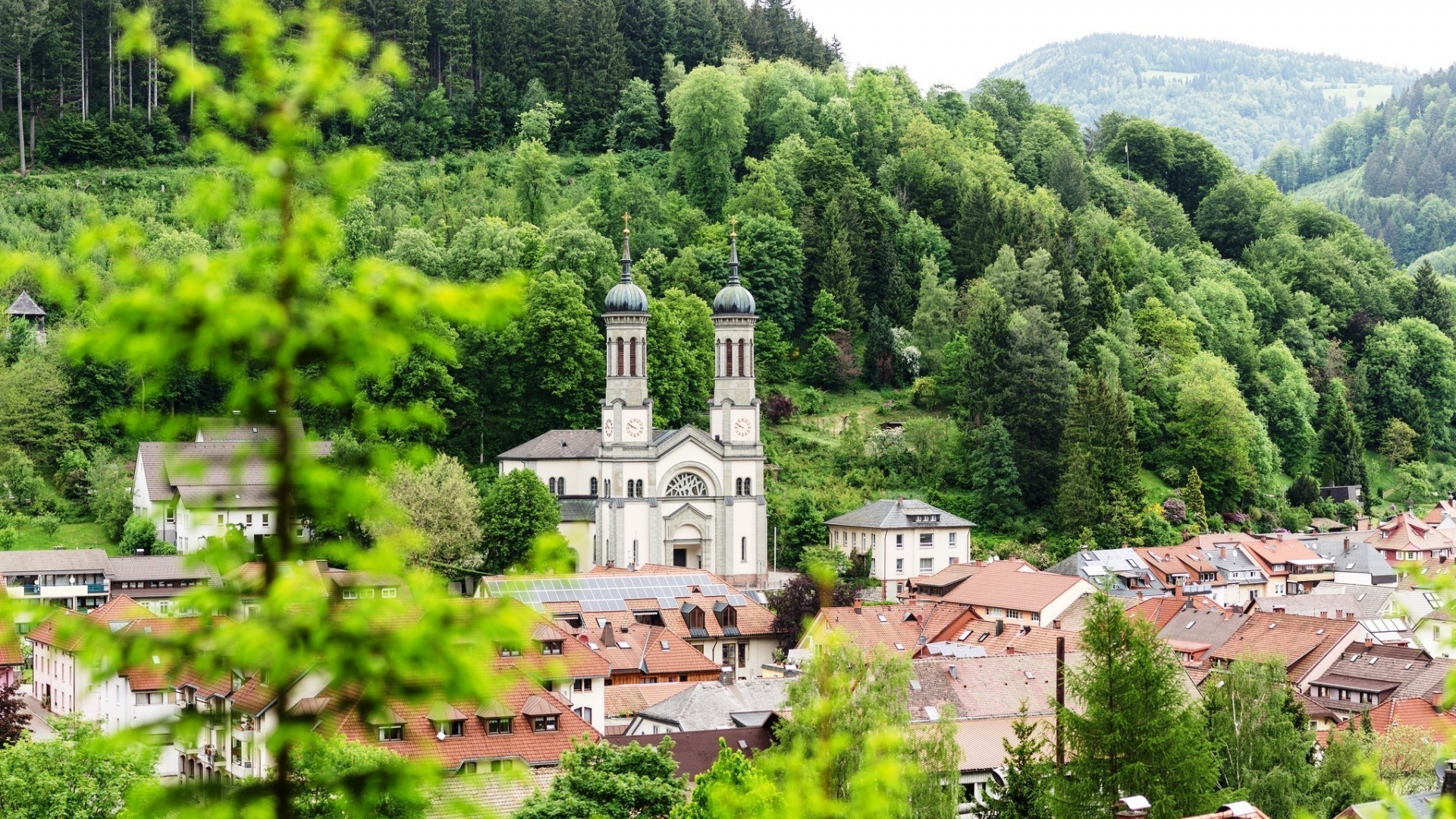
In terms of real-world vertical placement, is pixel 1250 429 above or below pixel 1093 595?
above

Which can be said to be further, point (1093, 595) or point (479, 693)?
point (1093, 595)

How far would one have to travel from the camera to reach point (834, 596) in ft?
224

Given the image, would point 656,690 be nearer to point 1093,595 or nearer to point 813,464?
point 1093,595

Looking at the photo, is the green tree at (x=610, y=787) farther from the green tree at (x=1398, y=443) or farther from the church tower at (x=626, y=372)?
the green tree at (x=1398, y=443)

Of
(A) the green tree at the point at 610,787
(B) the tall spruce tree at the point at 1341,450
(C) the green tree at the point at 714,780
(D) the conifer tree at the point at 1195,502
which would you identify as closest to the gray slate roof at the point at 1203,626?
(D) the conifer tree at the point at 1195,502

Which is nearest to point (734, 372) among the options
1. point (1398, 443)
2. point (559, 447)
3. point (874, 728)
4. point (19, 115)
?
point (559, 447)

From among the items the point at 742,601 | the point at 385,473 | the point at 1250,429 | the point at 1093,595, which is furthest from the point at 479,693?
the point at 1250,429

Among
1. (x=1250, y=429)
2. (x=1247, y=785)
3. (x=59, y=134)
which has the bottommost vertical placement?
(x=1247, y=785)

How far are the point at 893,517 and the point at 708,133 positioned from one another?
32462 mm

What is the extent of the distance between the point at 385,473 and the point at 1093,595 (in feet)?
96.8

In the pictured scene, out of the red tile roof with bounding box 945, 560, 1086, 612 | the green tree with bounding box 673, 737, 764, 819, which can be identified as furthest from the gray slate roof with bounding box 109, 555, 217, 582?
the green tree with bounding box 673, 737, 764, 819

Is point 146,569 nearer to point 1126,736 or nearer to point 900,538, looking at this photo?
point 900,538

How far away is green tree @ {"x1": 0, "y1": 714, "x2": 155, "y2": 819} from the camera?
113ft

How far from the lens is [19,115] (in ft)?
325
